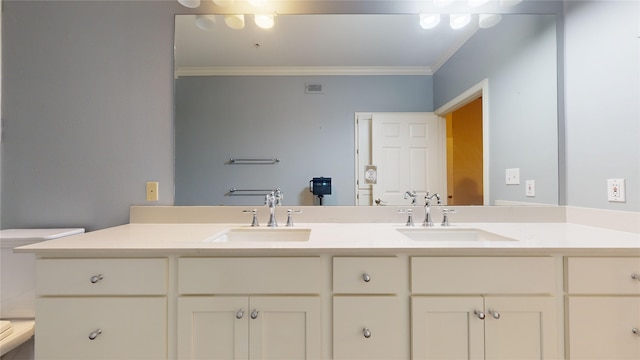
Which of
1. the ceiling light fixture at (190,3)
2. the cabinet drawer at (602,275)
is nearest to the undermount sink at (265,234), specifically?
the cabinet drawer at (602,275)

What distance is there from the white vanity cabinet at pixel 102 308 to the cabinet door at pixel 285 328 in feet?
1.06

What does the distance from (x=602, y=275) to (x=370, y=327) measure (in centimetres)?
81

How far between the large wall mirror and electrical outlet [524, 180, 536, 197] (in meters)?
0.01

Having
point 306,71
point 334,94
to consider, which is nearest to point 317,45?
point 306,71

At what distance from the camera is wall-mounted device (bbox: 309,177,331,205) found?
154 centimetres

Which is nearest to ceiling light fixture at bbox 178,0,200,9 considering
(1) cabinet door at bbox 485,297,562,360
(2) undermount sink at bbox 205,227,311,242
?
(2) undermount sink at bbox 205,227,311,242

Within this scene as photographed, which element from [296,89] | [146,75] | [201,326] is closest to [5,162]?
[146,75]

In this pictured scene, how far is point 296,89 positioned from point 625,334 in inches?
69.0

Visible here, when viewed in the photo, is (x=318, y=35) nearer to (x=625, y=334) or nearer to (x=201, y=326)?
(x=201, y=326)

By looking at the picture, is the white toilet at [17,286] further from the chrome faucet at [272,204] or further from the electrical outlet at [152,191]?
→ the chrome faucet at [272,204]

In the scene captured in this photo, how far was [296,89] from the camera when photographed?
1593 mm

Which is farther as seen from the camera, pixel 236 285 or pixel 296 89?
pixel 296 89

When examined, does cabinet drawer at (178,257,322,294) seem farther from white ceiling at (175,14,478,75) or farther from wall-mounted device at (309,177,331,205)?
white ceiling at (175,14,478,75)

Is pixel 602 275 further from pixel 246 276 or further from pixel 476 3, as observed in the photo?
pixel 476 3
